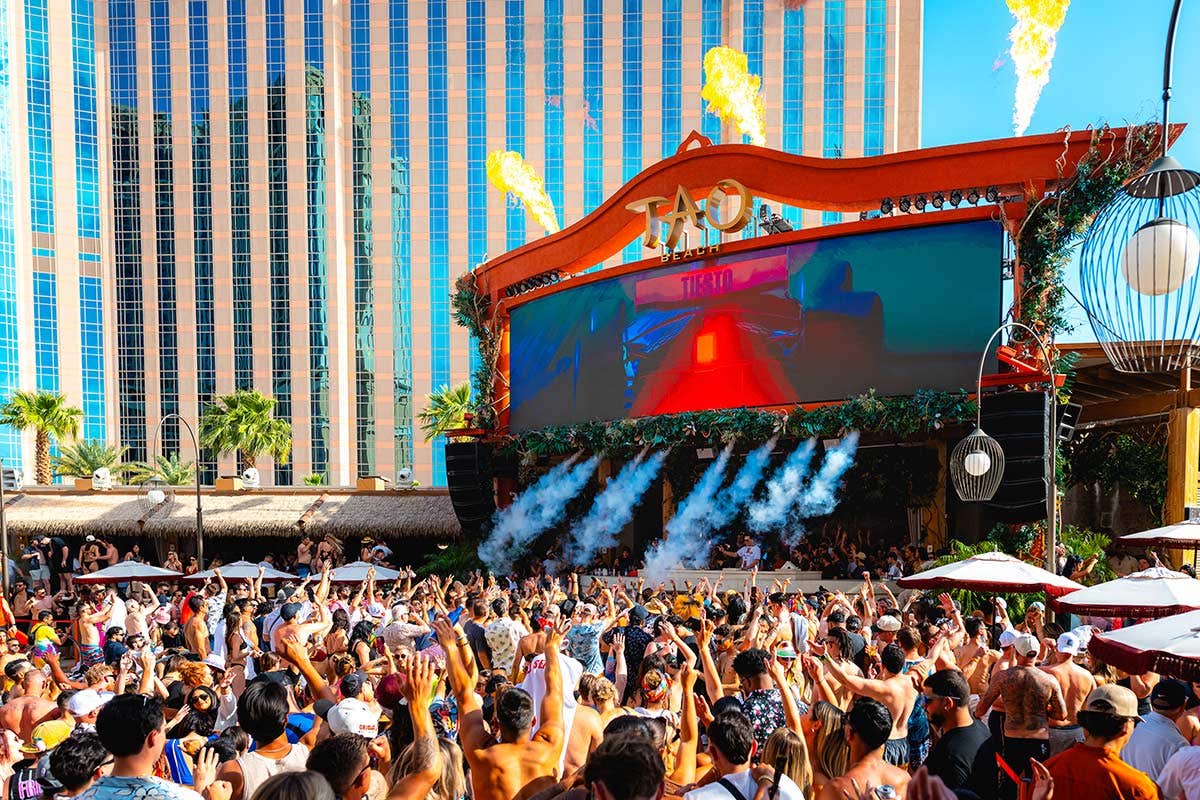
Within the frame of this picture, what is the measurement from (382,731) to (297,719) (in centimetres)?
89

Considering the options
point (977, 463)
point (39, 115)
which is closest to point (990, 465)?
point (977, 463)

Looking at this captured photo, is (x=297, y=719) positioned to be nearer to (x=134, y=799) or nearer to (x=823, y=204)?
(x=134, y=799)

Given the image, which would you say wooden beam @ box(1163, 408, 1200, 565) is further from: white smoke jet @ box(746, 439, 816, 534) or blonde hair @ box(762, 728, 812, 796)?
blonde hair @ box(762, 728, 812, 796)

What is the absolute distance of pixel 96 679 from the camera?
26.2 feet

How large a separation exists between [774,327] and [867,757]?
67.5 feet

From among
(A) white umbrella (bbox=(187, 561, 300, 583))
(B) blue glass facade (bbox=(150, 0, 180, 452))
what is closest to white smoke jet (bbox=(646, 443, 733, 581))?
(A) white umbrella (bbox=(187, 561, 300, 583))

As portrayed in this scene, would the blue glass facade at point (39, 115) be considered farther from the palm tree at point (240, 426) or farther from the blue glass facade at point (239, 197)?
the palm tree at point (240, 426)

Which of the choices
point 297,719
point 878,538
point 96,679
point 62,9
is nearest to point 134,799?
point 297,719

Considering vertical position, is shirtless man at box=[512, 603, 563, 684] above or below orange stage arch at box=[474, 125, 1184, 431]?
below

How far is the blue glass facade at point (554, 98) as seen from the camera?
7331 cm

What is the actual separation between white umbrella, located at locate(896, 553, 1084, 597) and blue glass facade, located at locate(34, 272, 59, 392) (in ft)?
224

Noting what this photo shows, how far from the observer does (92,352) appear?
72.1 meters

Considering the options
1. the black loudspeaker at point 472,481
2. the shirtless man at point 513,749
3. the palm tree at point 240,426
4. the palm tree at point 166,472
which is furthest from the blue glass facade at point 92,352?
the shirtless man at point 513,749

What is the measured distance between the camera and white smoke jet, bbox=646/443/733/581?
1011 inches
